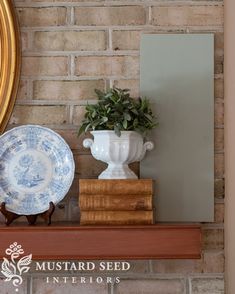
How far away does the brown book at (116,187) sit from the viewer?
1.44 meters

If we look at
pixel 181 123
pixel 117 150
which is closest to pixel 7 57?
pixel 117 150

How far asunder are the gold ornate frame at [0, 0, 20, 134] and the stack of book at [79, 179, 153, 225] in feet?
1.19

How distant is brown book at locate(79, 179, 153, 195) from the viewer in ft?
4.72

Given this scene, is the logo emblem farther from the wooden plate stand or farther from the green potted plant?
the green potted plant

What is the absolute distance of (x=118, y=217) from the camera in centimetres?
145

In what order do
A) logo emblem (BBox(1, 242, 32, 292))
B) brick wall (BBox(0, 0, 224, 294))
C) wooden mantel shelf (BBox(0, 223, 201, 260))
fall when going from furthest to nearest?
brick wall (BBox(0, 0, 224, 294)) → logo emblem (BBox(1, 242, 32, 292)) → wooden mantel shelf (BBox(0, 223, 201, 260))

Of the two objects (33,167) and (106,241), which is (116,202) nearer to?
(106,241)

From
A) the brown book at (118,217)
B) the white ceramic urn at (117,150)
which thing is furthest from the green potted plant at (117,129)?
the brown book at (118,217)

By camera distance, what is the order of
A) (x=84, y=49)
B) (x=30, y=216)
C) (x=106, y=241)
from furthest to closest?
(x=84, y=49) → (x=30, y=216) → (x=106, y=241)

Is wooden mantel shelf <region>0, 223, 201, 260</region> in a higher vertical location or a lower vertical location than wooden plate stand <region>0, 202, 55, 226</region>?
lower

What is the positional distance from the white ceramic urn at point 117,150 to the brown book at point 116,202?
8 centimetres

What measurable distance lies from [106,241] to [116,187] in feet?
0.47

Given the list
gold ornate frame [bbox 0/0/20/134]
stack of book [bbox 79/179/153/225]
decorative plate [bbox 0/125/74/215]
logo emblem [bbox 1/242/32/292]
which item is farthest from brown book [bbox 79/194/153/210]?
gold ornate frame [bbox 0/0/20/134]

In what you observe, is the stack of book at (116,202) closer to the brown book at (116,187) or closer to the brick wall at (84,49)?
the brown book at (116,187)
